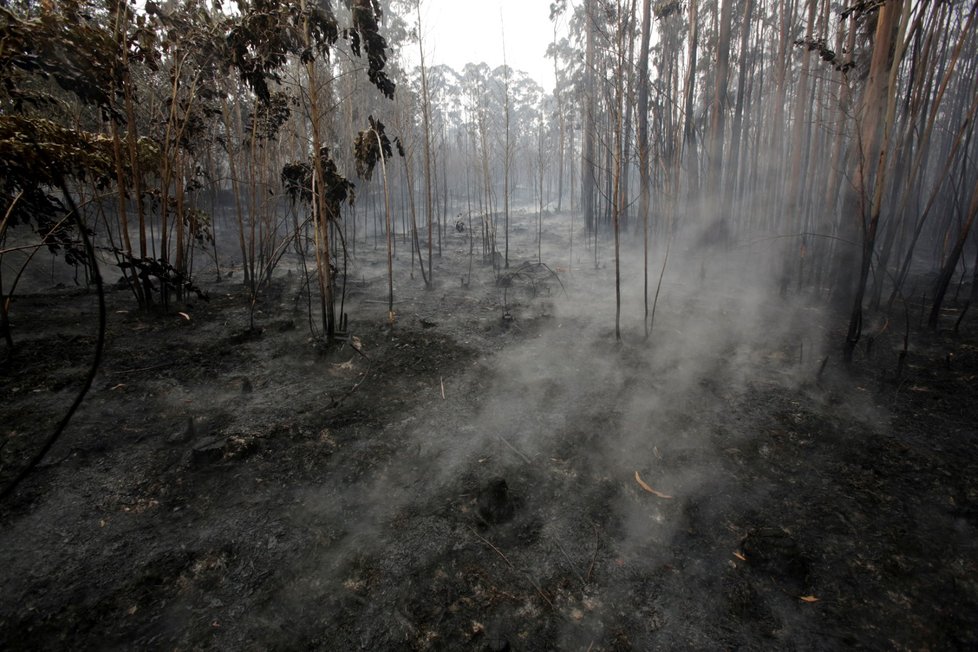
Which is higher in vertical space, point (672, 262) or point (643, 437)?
point (672, 262)

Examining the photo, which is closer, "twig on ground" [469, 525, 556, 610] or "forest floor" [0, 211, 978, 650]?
"forest floor" [0, 211, 978, 650]

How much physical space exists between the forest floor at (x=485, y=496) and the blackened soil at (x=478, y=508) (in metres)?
0.01

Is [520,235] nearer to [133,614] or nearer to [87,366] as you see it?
[87,366]

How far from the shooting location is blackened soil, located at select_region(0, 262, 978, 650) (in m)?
1.82

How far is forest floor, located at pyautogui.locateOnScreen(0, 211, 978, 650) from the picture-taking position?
1.83 meters

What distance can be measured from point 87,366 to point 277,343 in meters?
1.67

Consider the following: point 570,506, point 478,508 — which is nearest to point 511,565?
point 478,508

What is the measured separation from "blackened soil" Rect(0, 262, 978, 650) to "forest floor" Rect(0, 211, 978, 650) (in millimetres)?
14

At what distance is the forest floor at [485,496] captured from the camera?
6.01ft

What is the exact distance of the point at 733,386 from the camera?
4.08 m

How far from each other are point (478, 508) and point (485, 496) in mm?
82

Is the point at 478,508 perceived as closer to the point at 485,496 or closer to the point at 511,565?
the point at 485,496

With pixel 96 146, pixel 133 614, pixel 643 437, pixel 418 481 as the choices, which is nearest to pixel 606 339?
pixel 643 437

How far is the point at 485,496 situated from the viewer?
249 centimetres
